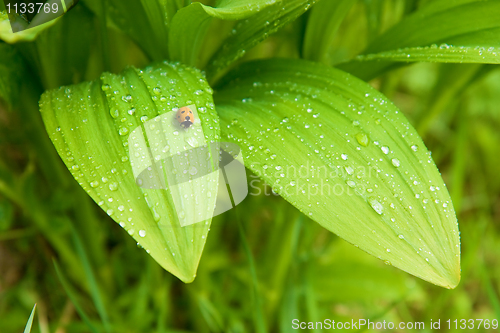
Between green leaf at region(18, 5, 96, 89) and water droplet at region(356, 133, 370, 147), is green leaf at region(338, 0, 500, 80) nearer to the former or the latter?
water droplet at region(356, 133, 370, 147)

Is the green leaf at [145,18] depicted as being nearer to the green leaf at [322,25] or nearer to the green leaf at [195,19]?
the green leaf at [195,19]

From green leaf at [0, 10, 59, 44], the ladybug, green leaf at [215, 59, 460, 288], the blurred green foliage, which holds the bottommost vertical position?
the blurred green foliage

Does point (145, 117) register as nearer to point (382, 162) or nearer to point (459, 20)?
point (382, 162)

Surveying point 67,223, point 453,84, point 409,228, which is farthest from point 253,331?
point 453,84

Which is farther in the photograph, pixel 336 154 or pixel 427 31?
pixel 427 31

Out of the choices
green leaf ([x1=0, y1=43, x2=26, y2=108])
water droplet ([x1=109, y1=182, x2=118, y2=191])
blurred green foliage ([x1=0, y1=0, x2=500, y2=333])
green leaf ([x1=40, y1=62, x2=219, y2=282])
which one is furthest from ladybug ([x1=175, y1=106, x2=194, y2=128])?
green leaf ([x1=0, y1=43, x2=26, y2=108])

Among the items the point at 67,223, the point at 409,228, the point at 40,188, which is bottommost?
the point at 40,188
